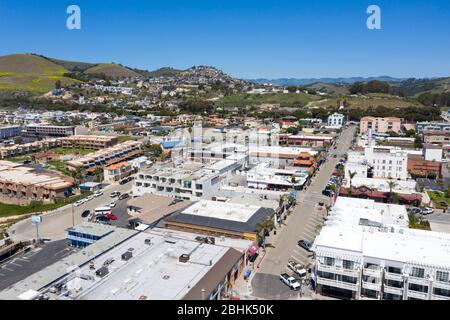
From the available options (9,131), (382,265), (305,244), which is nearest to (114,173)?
(305,244)

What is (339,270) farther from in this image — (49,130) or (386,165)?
(49,130)

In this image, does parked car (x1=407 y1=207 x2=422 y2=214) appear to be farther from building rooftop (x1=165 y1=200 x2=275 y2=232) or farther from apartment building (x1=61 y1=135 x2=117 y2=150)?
apartment building (x1=61 y1=135 x2=117 y2=150)

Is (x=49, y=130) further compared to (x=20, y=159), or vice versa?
(x=49, y=130)

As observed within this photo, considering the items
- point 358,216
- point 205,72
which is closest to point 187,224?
point 358,216

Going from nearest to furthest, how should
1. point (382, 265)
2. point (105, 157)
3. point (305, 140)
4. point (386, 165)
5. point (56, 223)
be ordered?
point (382, 265) → point (56, 223) → point (386, 165) → point (105, 157) → point (305, 140)

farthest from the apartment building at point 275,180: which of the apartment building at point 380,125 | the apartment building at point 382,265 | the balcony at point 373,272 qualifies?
the apartment building at point 380,125

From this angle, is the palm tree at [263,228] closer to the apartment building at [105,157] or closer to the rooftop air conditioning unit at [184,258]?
the rooftop air conditioning unit at [184,258]
